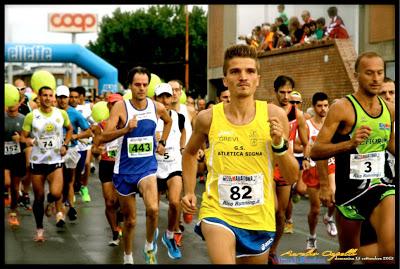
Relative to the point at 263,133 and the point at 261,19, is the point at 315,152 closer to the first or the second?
the point at 263,133

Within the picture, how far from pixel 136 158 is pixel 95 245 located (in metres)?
1.89

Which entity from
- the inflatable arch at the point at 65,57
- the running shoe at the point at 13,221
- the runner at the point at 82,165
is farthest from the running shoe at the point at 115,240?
the inflatable arch at the point at 65,57

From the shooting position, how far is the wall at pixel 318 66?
62.3 ft

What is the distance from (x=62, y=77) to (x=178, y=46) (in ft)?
131

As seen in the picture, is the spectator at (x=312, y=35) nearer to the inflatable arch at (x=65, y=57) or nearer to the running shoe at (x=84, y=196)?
the running shoe at (x=84, y=196)

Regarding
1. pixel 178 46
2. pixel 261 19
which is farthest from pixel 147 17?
pixel 261 19

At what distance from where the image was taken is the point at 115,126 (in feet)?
27.3

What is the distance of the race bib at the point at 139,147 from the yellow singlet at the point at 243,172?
292 centimetres

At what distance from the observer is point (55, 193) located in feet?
34.3

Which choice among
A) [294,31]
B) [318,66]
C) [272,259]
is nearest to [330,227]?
[272,259]

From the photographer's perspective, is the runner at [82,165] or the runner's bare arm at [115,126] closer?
the runner's bare arm at [115,126]

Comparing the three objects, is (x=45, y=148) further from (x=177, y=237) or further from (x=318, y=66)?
(x=318, y=66)

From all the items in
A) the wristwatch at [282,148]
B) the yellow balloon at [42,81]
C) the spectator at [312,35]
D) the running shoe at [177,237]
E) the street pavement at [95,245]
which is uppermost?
the spectator at [312,35]
